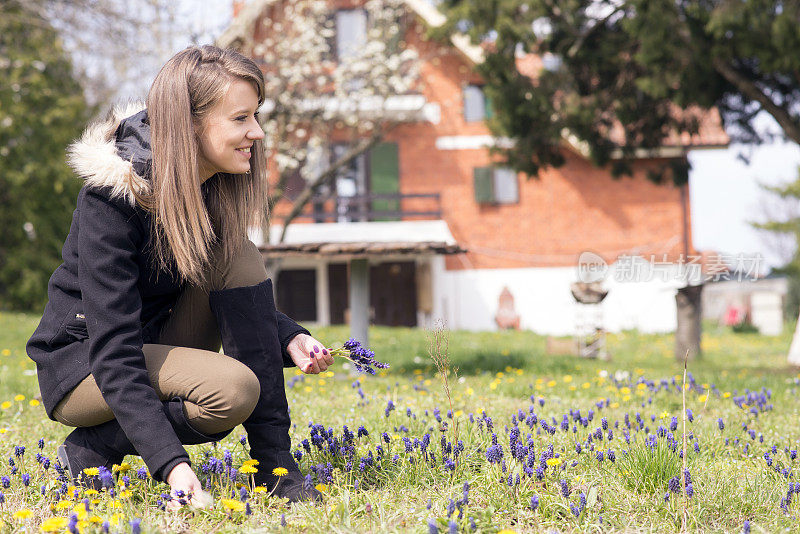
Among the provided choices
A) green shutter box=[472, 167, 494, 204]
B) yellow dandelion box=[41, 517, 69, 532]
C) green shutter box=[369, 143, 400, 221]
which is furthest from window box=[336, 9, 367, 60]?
yellow dandelion box=[41, 517, 69, 532]

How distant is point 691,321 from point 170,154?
9723 mm

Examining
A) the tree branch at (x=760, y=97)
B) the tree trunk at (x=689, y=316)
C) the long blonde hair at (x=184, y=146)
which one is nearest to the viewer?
the long blonde hair at (x=184, y=146)

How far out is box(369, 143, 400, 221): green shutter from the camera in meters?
20.7

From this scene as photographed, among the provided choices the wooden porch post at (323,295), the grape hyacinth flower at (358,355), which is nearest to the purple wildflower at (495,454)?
the grape hyacinth flower at (358,355)

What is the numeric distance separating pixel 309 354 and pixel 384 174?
18.3 metres

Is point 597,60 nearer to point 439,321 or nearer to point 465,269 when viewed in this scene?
point 439,321

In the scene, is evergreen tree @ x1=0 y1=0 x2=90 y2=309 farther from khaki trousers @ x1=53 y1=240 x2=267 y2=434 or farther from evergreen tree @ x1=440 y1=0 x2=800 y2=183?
khaki trousers @ x1=53 y1=240 x2=267 y2=434

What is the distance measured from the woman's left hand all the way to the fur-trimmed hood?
2.41 feet

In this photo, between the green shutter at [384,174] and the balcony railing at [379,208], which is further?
the green shutter at [384,174]

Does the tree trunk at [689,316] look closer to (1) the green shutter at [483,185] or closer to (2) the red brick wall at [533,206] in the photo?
(2) the red brick wall at [533,206]

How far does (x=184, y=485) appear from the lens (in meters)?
2.19

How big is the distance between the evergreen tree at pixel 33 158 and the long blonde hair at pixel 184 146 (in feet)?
44.3

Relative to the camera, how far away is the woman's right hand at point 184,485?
2174 mm

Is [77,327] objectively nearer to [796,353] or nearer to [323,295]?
[796,353]
